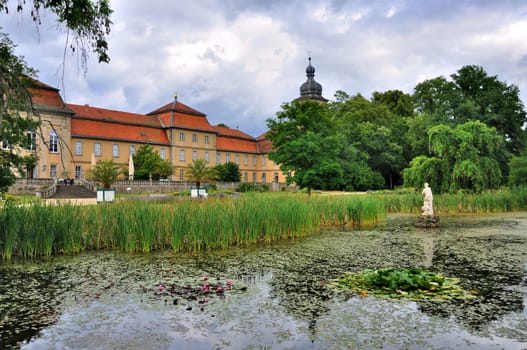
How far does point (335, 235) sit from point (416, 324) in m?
6.73

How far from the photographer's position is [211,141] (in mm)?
51938

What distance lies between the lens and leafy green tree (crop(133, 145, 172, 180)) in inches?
1438

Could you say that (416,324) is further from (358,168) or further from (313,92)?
(313,92)

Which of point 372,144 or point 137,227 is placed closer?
point 137,227

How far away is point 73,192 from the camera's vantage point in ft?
92.2

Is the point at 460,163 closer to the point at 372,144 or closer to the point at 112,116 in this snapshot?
the point at 372,144

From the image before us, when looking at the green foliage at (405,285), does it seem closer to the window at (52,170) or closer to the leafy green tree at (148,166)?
the leafy green tree at (148,166)

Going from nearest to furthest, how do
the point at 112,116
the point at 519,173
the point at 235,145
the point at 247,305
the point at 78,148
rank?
1. the point at 247,305
2. the point at 519,173
3. the point at 78,148
4. the point at 112,116
5. the point at 235,145

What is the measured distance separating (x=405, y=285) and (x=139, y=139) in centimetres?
4224

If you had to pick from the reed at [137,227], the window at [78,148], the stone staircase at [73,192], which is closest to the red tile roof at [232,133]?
the window at [78,148]

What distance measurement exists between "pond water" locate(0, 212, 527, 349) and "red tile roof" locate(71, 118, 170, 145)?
36073mm

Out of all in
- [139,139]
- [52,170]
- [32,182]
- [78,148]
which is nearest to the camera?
[32,182]

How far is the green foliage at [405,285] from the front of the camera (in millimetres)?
4973

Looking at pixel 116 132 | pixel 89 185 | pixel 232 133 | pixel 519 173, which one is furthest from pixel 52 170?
pixel 519 173
